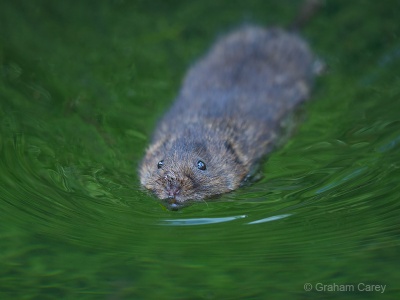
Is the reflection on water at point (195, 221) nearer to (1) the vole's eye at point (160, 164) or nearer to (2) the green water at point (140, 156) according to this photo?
(2) the green water at point (140, 156)

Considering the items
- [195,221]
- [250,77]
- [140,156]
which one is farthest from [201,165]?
[250,77]

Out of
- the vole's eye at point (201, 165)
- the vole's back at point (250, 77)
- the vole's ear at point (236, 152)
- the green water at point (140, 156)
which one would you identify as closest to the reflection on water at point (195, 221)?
the green water at point (140, 156)

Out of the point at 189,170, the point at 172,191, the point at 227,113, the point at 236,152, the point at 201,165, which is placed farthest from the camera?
the point at 227,113

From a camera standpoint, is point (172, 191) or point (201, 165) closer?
point (172, 191)

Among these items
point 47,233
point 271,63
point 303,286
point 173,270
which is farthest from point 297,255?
point 271,63

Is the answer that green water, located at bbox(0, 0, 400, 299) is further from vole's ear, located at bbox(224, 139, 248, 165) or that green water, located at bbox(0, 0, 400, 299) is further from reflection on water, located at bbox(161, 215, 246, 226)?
vole's ear, located at bbox(224, 139, 248, 165)

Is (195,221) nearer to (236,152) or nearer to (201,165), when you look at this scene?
(201,165)

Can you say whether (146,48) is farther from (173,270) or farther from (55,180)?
(173,270)

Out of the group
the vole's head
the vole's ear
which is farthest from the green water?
the vole's ear
